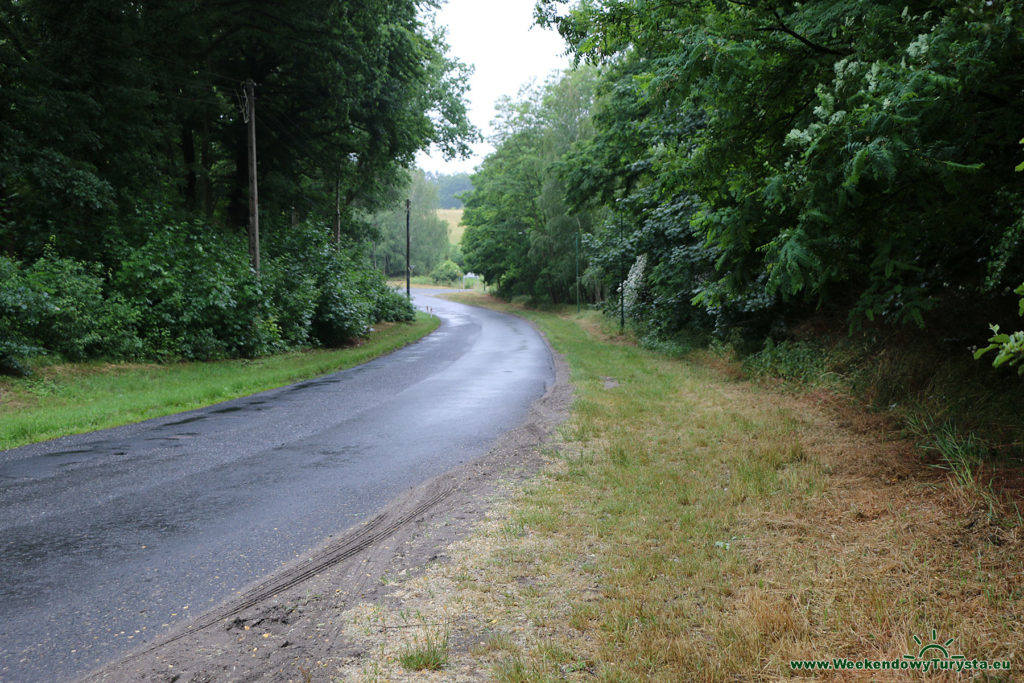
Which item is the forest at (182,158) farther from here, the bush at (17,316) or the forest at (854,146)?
the forest at (854,146)

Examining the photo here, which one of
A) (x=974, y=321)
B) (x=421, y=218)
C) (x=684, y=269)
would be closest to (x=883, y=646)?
(x=974, y=321)

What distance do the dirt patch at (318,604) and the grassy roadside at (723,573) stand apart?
165 millimetres

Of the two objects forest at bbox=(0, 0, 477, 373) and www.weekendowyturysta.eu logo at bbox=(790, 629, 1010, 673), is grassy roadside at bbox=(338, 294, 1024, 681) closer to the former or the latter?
www.weekendowyturysta.eu logo at bbox=(790, 629, 1010, 673)

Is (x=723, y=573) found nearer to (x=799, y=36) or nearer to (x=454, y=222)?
(x=799, y=36)

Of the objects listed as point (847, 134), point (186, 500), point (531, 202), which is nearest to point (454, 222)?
point (531, 202)

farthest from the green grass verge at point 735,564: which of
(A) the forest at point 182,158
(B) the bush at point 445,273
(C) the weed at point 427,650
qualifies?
(B) the bush at point 445,273

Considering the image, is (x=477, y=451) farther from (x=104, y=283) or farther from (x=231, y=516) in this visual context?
(x=104, y=283)

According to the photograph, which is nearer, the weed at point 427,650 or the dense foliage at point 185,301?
the weed at point 427,650

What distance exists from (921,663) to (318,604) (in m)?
3.27

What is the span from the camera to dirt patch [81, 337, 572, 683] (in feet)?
10.1

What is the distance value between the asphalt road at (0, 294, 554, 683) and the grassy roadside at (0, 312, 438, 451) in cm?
61

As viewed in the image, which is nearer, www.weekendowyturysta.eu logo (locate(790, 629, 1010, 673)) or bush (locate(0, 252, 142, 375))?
www.weekendowyturysta.eu logo (locate(790, 629, 1010, 673))

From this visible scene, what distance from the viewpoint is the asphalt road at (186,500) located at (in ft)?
11.9

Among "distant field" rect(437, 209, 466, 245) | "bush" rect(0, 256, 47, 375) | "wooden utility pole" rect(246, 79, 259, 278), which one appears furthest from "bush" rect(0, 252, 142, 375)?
"distant field" rect(437, 209, 466, 245)
